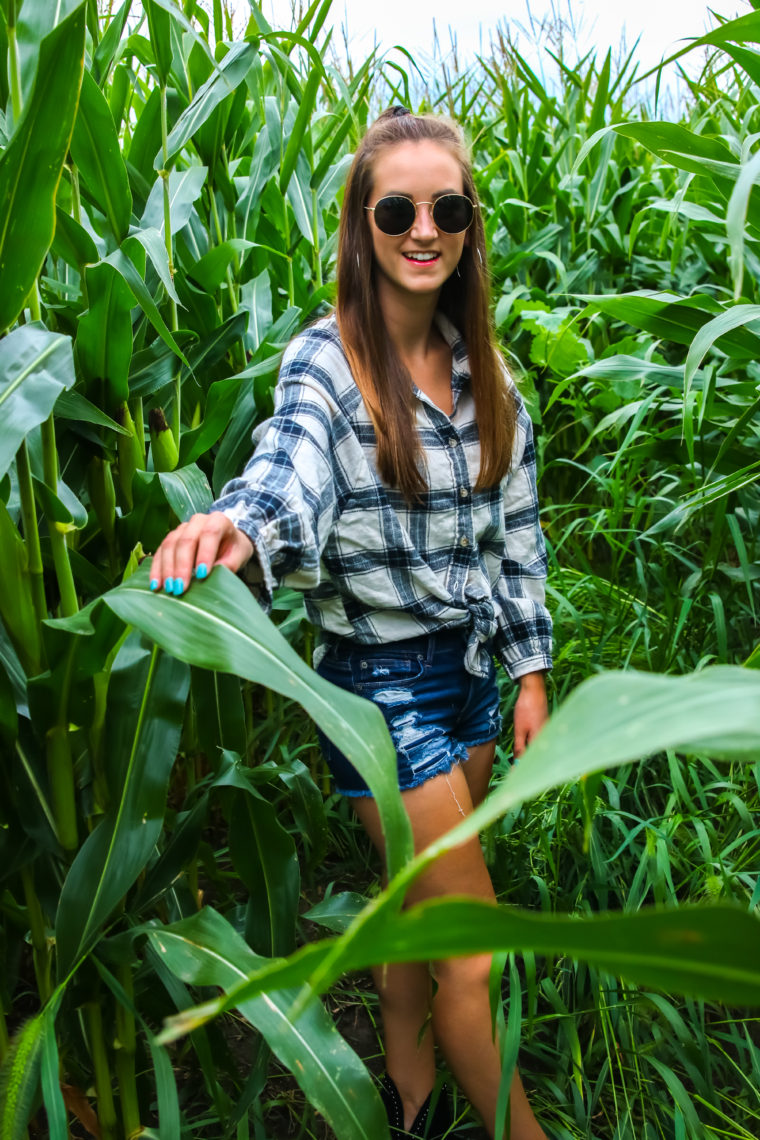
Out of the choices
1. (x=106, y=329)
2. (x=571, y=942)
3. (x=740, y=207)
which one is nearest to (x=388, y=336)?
(x=106, y=329)

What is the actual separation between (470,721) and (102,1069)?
0.57 metres

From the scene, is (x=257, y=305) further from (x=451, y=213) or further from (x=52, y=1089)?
(x=52, y=1089)

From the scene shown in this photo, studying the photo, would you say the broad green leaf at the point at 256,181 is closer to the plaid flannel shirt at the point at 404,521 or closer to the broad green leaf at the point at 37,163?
the plaid flannel shirt at the point at 404,521

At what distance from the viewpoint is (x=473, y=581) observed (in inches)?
48.8

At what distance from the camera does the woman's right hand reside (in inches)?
27.7

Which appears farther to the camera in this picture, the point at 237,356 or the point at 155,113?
the point at 237,356

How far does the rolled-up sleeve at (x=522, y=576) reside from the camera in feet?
4.30

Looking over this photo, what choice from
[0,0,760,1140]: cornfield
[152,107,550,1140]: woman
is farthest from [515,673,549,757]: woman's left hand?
[0,0,760,1140]: cornfield

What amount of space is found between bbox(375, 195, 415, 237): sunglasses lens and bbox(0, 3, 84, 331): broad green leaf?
456 mm

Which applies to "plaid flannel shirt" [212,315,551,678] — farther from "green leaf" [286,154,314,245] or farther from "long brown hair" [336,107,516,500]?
"green leaf" [286,154,314,245]

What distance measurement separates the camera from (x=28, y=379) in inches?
29.5

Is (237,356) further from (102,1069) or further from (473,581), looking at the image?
(102,1069)

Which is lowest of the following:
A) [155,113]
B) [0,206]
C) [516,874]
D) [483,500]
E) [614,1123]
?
[614,1123]

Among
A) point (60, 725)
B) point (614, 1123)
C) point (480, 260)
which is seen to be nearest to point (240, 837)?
point (60, 725)
